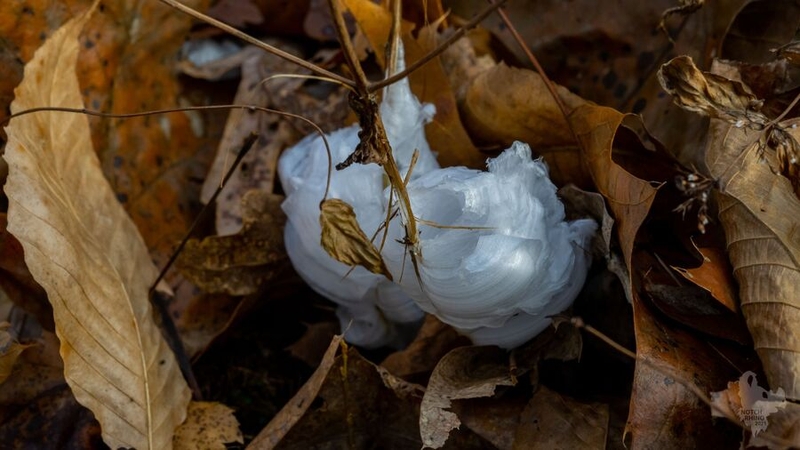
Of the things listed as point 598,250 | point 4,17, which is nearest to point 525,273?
point 598,250

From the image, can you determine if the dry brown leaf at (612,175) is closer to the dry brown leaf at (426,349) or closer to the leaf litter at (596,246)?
the leaf litter at (596,246)

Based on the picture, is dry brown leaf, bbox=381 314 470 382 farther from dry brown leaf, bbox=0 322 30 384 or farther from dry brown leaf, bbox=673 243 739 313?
dry brown leaf, bbox=0 322 30 384

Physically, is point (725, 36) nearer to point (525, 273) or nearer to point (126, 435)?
point (525, 273)

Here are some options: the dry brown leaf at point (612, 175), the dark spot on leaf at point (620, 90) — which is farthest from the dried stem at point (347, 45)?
the dark spot on leaf at point (620, 90)

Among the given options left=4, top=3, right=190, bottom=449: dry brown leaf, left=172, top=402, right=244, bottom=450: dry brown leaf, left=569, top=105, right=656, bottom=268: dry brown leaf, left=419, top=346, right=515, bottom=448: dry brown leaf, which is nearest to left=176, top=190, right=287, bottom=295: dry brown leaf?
left=4, top=3, right=190, bottom=449: dry brown leaf

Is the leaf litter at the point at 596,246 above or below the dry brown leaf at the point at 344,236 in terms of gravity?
below

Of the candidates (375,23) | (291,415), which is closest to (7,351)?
(291,415)

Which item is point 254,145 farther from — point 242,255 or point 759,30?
point 759,30
